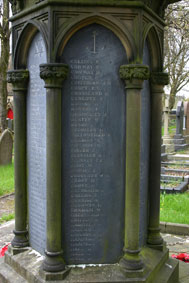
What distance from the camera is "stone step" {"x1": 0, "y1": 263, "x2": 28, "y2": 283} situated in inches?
135

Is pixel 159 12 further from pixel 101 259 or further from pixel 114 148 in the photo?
pixel 101 259

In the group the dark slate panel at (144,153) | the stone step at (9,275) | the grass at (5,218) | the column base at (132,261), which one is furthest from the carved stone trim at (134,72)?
the grass at (5,218)

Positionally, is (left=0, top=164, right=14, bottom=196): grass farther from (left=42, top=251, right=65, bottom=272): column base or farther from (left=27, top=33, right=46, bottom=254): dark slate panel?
(left=42, top=251, right=65, bottom=272): column base

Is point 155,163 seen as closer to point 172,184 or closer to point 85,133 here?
point 85,133

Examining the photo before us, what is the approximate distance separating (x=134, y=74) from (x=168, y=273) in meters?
2.24

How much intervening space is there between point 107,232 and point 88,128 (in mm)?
1130

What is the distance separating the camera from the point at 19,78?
12.0 feet

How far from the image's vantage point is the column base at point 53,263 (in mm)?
3209

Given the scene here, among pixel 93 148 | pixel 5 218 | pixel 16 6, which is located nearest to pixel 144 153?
pixel 93 148

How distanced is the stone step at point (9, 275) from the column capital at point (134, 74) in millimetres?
2307

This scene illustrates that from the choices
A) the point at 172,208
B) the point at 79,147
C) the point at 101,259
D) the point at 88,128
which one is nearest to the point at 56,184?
the point at 79,147

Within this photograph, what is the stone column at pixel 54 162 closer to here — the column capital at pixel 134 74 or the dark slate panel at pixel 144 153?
the column capital at pixel 134 74

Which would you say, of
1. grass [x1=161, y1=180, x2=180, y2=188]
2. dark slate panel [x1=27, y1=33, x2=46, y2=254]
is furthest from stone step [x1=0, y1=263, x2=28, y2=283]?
grass [x1=161, y1=180, x2=180, y2=188]

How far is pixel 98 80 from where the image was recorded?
10.8 ft
